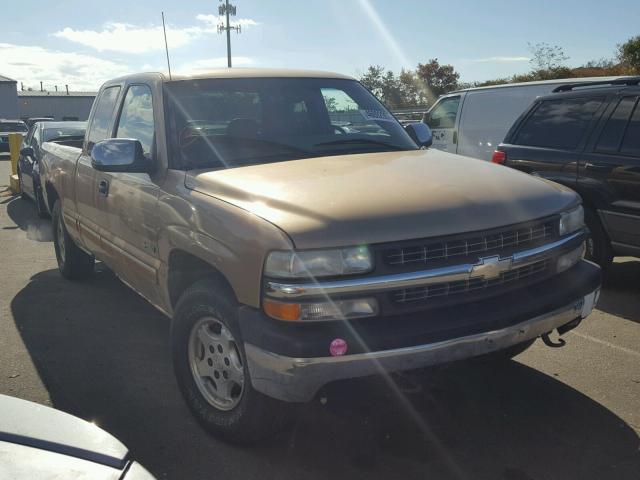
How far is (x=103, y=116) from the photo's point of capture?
518 cm

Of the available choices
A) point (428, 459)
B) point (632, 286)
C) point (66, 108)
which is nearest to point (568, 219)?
point (428, 459)

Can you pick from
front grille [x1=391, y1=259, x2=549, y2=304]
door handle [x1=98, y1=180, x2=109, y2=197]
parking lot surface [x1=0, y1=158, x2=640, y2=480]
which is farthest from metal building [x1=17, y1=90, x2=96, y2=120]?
front grille [x1=391, y1=259, x2=549, y2=304]

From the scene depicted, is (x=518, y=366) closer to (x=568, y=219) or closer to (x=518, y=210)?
(x=568, y=219)

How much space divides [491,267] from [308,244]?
34.6 inches

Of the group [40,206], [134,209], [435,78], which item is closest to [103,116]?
[134,209]

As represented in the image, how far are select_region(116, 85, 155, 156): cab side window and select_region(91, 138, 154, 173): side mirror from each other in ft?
0.65

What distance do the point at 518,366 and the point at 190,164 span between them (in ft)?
8.03

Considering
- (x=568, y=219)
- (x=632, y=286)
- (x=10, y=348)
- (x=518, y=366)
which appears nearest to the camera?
(x=568, y=219)

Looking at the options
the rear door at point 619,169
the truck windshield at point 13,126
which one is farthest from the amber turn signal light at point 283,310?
the truck windshield at point 13,126

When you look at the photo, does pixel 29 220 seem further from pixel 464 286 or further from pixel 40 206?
pixel 464 286

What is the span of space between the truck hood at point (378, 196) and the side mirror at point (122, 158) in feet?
1.39

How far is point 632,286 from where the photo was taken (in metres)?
6.00

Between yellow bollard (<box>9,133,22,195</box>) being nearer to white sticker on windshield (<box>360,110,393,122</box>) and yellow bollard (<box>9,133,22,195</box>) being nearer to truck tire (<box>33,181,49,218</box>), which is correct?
truck tire (<box>33,181,49,218</box>)

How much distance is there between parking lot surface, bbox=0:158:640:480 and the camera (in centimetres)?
304
